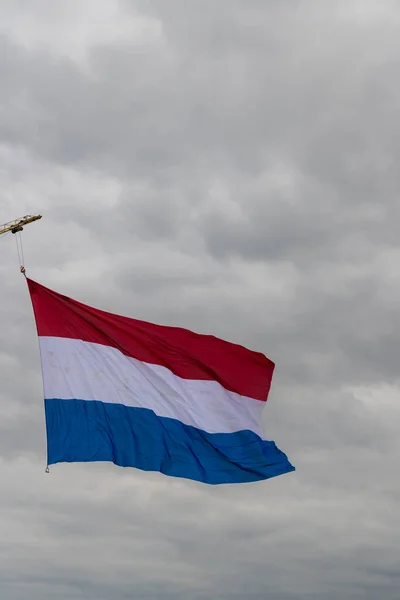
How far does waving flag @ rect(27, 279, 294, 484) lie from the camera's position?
1880 inches

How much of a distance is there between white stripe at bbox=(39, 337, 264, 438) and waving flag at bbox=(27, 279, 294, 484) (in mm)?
51

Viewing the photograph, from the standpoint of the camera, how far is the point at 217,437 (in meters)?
51.9

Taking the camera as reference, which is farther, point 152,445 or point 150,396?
point 150,396

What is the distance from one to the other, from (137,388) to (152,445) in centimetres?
283

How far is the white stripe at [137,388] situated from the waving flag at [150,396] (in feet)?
0.17

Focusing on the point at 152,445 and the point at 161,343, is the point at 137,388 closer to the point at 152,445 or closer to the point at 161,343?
the point at 161,343

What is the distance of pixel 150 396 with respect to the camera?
167 ft

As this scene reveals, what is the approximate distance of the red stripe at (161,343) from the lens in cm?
4891

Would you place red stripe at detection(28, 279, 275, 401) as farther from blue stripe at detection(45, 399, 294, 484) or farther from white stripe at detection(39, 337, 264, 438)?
blue stripe at detection(45, 399, 294, 484)

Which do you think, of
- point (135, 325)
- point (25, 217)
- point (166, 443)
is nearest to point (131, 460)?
point (166, 443)

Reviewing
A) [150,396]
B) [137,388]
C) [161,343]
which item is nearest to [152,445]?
[150,396]

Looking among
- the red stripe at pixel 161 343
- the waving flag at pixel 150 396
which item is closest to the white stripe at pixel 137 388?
the waving flag at pixel 150 396

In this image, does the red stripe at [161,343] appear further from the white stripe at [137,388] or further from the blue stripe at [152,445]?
the blue stripe at [152,445]

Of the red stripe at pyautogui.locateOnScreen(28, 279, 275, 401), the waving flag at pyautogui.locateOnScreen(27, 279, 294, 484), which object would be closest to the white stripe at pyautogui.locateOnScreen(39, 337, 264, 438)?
the waving flag at pyautogui.locateOnScreen(27, 279, 294, 484)
